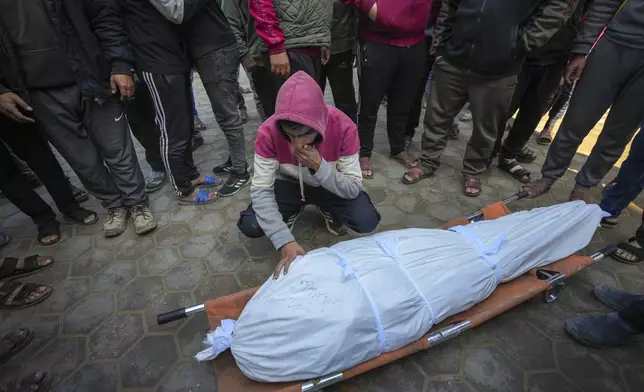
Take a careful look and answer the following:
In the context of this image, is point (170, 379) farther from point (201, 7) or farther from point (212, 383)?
point (201, 7)

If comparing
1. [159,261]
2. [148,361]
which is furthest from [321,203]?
[148,361]

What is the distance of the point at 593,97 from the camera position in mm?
2555

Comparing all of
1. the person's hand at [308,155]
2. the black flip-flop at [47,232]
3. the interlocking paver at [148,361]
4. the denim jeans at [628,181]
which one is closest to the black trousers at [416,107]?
the denim jeans at [628,181]

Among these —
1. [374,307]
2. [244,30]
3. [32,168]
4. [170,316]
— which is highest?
[244,30]

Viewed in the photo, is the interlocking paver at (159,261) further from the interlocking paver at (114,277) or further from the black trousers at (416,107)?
the black trousers at (416,107)

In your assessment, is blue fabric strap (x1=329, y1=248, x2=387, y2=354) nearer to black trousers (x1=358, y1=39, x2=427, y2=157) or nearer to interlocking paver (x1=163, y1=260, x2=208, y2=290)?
interlocking paver (x1=163, y1=260, x2=208, y2=290)

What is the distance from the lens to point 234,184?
336 cm

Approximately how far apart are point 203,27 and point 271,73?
25.9 inches

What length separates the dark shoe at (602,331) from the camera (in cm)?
179

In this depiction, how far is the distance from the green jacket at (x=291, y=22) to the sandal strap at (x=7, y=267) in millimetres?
2576

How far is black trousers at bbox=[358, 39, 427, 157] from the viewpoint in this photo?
3.04 metres

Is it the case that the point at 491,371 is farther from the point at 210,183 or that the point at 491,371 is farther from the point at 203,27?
the point at 203,27

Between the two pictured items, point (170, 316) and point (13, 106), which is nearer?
point (170, 316)

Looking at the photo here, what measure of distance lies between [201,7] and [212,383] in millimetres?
2564
